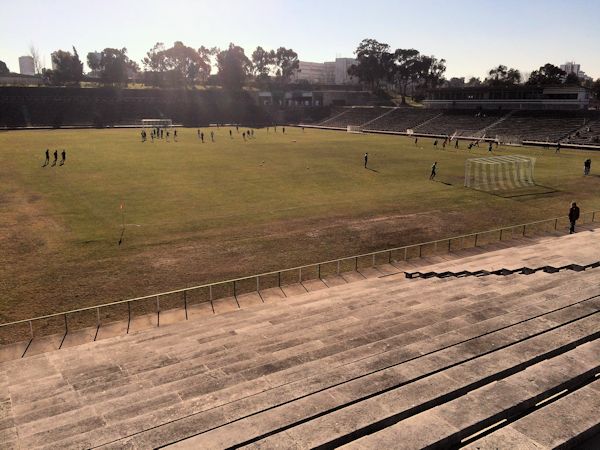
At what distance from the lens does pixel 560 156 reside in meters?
56.8

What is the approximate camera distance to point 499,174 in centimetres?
4219

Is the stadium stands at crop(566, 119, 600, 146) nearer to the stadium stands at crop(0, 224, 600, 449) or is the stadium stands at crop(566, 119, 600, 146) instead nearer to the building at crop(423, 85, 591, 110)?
the building at crop(423, 85, 591, 110)

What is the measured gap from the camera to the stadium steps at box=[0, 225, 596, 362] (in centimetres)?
1285

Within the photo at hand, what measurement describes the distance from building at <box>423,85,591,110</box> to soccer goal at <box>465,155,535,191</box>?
164 feet

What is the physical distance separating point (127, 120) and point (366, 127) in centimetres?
5534

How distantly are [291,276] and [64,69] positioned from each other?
467ft

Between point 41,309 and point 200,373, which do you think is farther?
point 41,309

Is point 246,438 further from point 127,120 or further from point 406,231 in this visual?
point 127,120

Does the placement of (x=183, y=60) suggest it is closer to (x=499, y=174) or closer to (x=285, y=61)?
(x=285, y=61)

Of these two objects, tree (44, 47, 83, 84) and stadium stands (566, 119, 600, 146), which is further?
tree (44, 47, 83, 84)

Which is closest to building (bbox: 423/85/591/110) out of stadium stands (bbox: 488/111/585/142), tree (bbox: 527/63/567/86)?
stadium stands (bbox: 488/111/585/142)

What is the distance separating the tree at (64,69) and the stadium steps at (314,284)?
467ft

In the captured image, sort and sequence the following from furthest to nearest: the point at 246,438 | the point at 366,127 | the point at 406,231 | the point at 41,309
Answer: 1. the point at 366,127
2. the point at 406,231
3. the point at 41,309
4. the point at 246,438

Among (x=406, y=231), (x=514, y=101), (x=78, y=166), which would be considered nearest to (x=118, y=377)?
(x=406, y=231)
